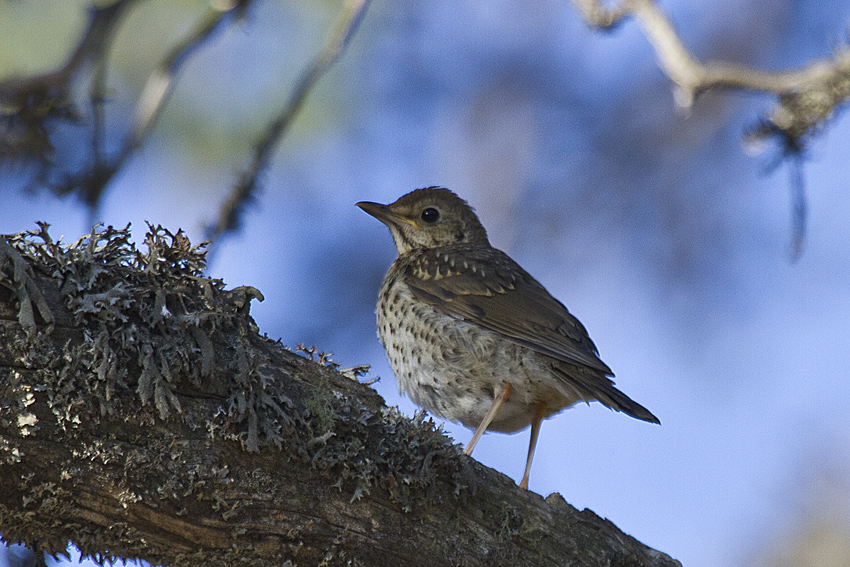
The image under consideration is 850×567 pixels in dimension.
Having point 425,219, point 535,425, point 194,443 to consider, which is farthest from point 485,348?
point 194,443

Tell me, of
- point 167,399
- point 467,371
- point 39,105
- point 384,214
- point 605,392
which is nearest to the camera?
point 167,399

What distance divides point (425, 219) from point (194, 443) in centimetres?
297

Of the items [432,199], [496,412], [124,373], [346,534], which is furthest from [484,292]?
[124,373]

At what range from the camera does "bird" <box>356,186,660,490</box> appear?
366cm

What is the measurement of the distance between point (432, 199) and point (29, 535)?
3.27 metres

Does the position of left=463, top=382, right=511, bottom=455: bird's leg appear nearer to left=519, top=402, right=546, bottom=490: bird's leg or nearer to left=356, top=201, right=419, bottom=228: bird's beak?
left=519, top=402, right=546, bottom=490: bird's leg

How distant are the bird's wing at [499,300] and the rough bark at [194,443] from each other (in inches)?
43.2

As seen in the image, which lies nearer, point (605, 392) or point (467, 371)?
point (605, 392)

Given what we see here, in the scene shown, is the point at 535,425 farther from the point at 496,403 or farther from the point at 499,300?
the point at 499,300

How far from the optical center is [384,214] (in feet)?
16.5

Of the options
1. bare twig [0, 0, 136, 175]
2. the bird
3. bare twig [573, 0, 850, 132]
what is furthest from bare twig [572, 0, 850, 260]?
bare twig [0, 0, 136, 175]

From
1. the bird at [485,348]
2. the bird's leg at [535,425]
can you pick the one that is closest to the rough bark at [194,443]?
the bird at [485,348]

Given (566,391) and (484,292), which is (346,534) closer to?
(566,391)

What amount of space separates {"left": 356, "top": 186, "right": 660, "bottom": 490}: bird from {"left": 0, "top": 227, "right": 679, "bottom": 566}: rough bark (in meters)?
0.83
